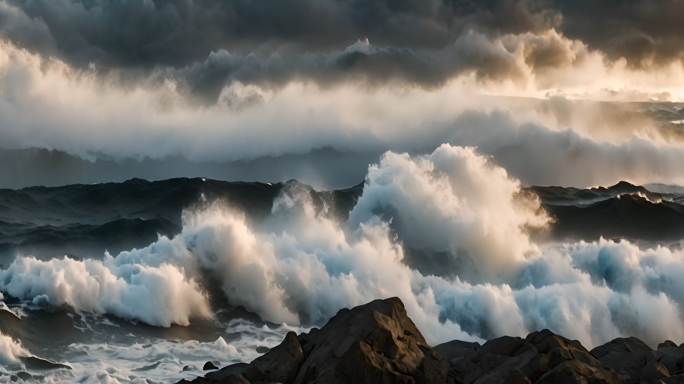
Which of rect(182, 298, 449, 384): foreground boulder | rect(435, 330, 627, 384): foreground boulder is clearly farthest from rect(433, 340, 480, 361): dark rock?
rect(182, 298, 449, 384): foreground boulder

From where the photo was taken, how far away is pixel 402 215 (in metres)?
30.8

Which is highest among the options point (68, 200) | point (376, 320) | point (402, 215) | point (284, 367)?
point (68, 200)

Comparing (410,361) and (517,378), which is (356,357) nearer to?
(410,361)

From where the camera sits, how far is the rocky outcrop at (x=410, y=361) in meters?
11.4

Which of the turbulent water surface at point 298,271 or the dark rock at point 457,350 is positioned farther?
the turbulent water surface at point 298,271

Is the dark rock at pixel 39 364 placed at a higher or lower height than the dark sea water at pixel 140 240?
lower

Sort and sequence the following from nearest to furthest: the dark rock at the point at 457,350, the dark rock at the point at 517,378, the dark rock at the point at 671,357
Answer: the dark rock at the point at 517,378 → the dark rock at the point at 671,357 → the dark rock at the point at 457,350

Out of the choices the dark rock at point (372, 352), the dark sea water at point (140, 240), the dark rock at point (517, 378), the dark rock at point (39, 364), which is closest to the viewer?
the dark rock at point (517, 378)

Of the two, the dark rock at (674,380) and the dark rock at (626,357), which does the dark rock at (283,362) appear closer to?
the dark rock at (626,357)

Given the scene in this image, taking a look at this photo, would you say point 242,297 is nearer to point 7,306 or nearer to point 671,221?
point 7,306

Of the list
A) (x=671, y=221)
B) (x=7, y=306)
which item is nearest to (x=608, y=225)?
(x=671, y=221)

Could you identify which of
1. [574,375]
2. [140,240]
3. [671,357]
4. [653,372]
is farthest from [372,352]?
[140,240]

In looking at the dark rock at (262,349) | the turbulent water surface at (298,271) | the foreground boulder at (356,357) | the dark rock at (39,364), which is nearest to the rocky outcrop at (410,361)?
the foreground boulder at (356,357)

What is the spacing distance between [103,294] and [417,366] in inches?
471
